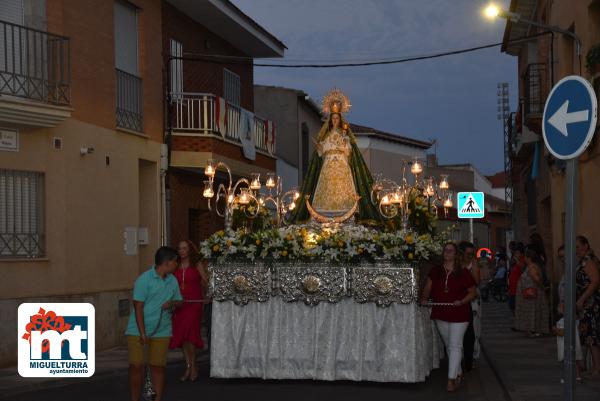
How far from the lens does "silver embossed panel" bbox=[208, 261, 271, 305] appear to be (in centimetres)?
1377

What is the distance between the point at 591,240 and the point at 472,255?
376 centimetres

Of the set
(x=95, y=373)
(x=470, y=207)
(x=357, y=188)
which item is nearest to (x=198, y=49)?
(x=470, y=207)

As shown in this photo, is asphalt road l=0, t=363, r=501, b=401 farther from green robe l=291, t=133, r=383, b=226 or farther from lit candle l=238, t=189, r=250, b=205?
green robe l=291, t=133, r=383, b=226

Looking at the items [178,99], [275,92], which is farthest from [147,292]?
[275,92]

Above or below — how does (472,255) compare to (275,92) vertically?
below

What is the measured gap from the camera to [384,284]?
13391 millimetres

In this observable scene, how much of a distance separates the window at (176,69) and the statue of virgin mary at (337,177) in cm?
774

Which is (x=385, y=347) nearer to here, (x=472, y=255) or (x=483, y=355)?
(x=472, y=255)

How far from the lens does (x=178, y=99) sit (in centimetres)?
2400

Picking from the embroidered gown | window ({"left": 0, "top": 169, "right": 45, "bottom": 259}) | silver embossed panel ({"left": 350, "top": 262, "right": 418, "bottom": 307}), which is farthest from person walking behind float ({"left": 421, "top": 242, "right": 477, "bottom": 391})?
window ({"left": 0, "top": 169, "right": 45, "bottom": 259})

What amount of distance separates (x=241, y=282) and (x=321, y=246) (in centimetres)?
115

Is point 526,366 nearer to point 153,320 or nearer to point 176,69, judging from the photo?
point 153,320

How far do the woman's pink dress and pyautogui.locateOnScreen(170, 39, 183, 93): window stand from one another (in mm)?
10383

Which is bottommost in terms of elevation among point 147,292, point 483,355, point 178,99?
point 483,355
